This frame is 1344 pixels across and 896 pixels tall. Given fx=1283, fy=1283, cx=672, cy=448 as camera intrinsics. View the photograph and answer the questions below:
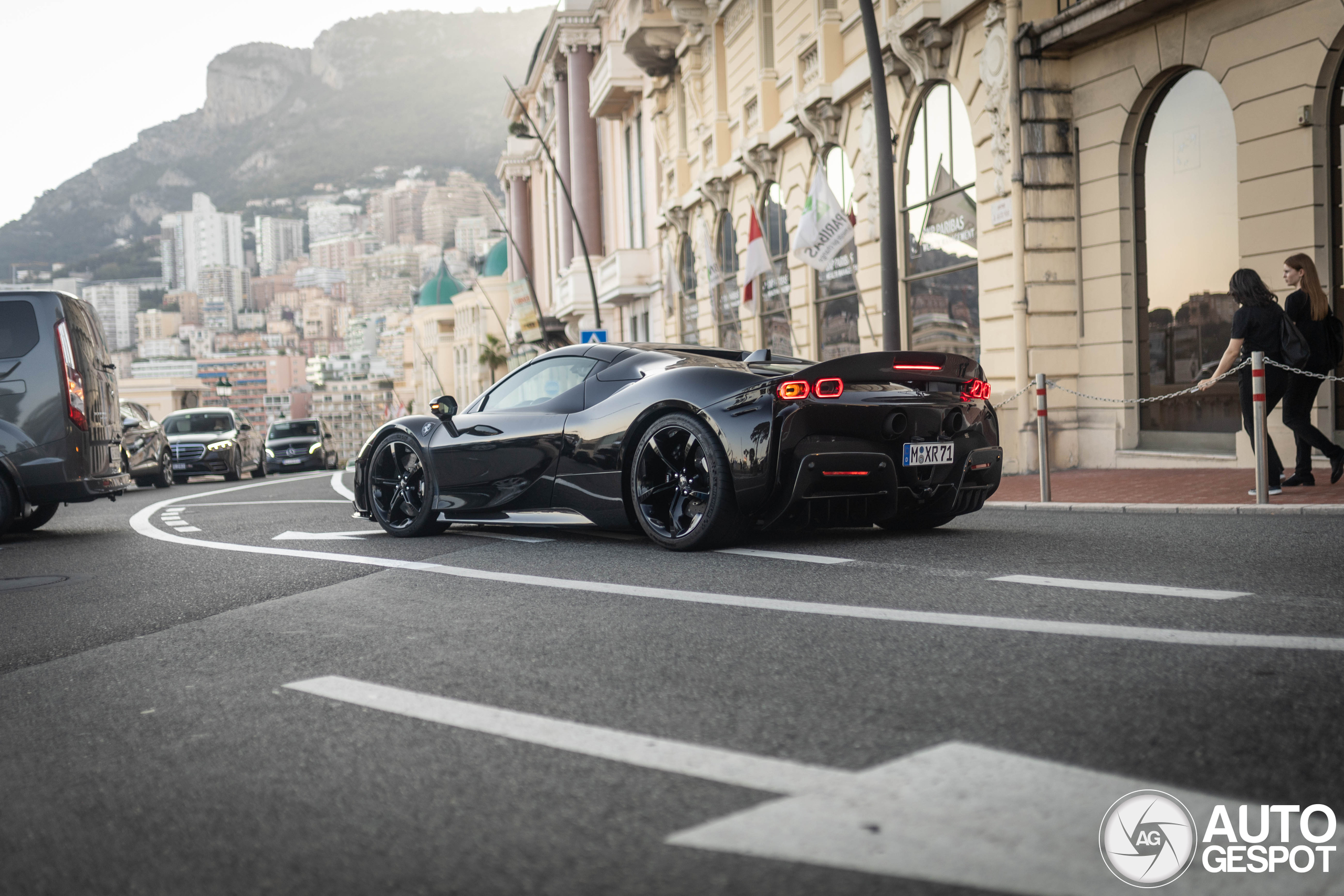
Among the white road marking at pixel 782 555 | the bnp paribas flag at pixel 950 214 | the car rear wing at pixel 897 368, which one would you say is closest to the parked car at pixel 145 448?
the bnp paribas flag at pixel 950 214

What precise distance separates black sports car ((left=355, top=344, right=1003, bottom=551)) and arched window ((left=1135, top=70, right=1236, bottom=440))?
21.3 ft

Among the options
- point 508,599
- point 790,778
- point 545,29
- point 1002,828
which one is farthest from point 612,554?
point 545,29

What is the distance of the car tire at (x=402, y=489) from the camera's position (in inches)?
340

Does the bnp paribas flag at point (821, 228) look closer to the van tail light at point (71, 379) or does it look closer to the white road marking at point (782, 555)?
the van tail light at point (71, 379)

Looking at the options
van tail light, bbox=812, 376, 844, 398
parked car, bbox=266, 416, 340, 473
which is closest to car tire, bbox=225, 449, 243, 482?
parked car, bbox=266, 416, 340, 473

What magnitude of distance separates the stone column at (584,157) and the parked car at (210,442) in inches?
764

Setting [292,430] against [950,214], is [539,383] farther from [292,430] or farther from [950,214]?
[292,430]

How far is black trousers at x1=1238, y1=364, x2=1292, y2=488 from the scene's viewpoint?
954 cm

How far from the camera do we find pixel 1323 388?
1132cm

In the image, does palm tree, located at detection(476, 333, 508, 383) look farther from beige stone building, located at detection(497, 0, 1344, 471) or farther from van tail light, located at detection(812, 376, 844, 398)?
van tail light, located at detection(812, 376, 844, 398)

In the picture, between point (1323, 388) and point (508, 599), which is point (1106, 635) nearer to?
point (508, 599)

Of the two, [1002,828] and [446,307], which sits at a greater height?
[446,307]

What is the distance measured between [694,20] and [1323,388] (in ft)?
67.2

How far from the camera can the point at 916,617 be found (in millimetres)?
4609
